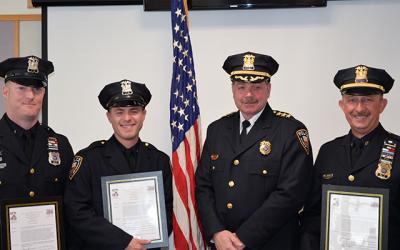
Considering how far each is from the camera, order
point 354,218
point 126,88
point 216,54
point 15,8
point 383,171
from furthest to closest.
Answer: point 15,8 < point 216,54 < point 126,88 < point 383,171 < point 354,218

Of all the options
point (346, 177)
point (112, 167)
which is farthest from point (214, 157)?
point (346, 177)

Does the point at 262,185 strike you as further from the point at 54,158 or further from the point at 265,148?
the point at 54,158

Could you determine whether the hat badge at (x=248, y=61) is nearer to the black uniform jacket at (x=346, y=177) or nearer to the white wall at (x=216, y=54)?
the black uniform jacket at (x=346, y=177)

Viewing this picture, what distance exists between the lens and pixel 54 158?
292cm

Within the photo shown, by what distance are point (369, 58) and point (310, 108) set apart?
60 centimetres

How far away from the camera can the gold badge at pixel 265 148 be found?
9.15ft

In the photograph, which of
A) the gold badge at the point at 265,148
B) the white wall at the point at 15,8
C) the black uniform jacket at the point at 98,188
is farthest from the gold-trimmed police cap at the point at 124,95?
the white wall at the point at 15,8

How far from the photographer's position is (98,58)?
12.9 feet

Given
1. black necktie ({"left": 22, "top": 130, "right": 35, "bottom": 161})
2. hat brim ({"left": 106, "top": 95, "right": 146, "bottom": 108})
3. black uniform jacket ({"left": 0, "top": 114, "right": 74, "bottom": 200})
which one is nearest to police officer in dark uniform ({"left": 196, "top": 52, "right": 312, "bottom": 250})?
hat brim ({"left": 106, "top": 95, "right": 146, "bottom": 108})

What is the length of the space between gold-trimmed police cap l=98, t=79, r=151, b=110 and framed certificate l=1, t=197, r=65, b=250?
66 cm

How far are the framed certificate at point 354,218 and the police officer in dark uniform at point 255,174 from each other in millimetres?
190

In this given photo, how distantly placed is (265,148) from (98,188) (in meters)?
1.03

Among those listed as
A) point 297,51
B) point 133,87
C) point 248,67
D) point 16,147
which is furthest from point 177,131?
point 297,51

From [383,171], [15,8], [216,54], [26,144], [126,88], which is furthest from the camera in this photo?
[15,8]
